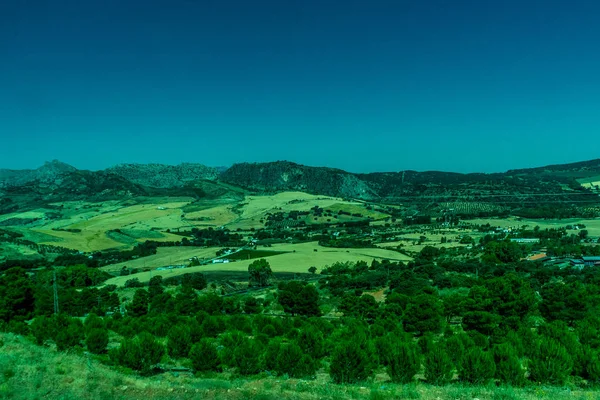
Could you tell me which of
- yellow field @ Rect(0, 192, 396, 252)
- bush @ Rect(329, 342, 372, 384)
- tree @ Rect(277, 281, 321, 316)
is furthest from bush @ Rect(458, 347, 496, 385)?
yellow field @ Rect(0, 192, 396, 252)

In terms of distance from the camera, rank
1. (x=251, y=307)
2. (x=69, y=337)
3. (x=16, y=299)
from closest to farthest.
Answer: (x=69, y=337)
(x=251, y=307)
(x=16, y=299)

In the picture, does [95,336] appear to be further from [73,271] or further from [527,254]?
[527,254]

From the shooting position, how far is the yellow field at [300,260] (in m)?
69.0

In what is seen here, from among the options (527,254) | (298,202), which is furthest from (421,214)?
(527,254)

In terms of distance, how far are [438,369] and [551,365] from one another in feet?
14.7

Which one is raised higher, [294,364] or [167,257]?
[294,364]

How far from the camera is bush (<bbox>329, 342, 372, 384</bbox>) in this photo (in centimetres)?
1897

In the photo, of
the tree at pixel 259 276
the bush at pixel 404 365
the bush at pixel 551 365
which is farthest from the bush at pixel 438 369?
the tree at pixel 259 276

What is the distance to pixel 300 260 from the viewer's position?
257 feet

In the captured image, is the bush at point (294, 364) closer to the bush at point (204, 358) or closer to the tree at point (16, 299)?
the bush at point (204, 358)

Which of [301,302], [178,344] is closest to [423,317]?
[301,302]

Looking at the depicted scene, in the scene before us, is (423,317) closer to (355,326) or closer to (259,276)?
(355,326)

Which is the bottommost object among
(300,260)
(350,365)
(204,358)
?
(300,260)

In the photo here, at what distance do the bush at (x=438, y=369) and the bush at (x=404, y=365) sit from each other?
1.66ft
